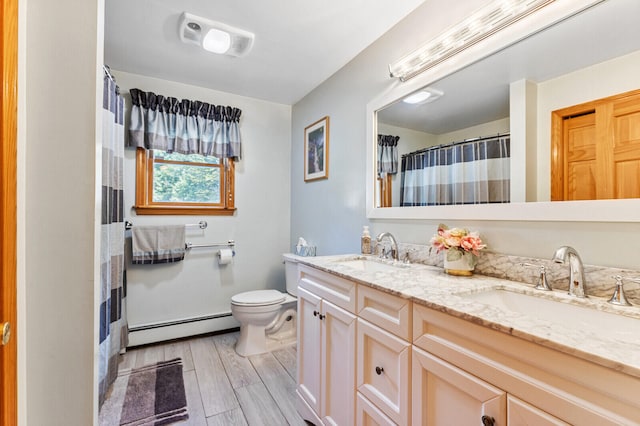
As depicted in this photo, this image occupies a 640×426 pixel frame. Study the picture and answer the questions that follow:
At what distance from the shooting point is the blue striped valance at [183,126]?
233 centimetres

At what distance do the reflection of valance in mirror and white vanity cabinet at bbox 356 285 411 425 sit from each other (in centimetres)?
88

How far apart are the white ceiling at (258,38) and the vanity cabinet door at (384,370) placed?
1703 millimetres

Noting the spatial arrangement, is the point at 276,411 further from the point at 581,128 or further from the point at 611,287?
the point at 581,128

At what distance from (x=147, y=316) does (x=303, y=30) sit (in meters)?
2.55

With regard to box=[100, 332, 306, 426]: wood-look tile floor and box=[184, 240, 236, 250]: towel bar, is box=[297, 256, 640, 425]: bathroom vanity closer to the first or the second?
box=[100, 332, 306, 426]: wood-look tile floor

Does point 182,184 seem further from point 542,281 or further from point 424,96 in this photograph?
point 542,281

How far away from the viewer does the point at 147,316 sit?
242cm

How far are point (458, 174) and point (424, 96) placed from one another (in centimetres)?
50

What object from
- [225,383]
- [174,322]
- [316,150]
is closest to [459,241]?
[316,150]

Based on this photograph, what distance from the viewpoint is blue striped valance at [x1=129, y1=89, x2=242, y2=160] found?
2.33 meters

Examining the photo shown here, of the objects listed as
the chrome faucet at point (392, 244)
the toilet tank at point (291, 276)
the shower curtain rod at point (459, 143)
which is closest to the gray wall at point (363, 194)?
the chrome faucet at point (392, 244)

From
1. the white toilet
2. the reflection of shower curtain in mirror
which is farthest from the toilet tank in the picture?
the reflection of shower curtain in mirror

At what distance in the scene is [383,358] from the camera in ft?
3.51

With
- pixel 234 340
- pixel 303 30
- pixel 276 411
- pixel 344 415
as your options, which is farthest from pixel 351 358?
pixel 303 30
